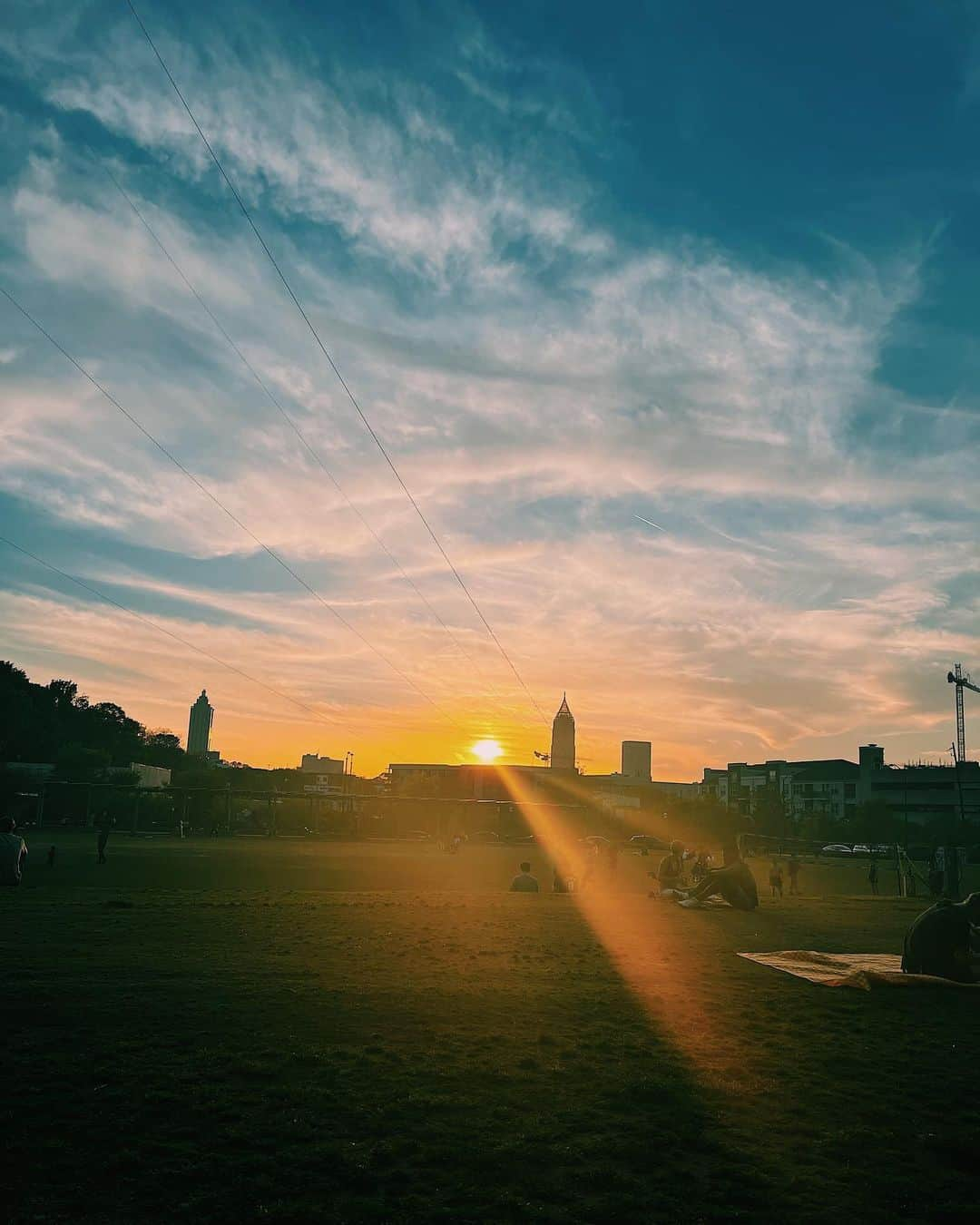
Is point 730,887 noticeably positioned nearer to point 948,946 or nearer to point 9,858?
point 948,946

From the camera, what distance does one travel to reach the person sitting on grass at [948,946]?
46.1ft

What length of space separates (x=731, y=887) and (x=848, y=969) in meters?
11.7

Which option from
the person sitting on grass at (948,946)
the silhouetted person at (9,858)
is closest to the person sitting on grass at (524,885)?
the silhouetted person at (9,858)

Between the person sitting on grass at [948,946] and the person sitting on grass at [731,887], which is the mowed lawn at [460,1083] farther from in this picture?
the person sitting on grass at [731,887]

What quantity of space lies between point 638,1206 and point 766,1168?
3.93 ft

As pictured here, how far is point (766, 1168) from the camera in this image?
649cm

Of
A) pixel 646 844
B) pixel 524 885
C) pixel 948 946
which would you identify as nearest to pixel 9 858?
pixel 524 885

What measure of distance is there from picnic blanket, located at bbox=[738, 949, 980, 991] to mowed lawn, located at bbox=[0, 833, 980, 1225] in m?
0.46

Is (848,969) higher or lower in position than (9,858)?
lower

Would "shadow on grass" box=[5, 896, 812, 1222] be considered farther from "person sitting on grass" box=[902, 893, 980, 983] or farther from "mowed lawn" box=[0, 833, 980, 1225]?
"person sitting on grass" box=[902, 893, 980, 983]

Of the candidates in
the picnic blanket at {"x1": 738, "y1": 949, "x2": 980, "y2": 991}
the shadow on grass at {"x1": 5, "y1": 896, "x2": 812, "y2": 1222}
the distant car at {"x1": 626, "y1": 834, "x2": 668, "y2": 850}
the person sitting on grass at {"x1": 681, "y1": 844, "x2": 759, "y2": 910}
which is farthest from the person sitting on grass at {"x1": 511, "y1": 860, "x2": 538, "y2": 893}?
the distant car at {"x1": 626, "y1": 834, "x2": 668, "y2": 850}

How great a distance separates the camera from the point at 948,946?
14273 millimetres

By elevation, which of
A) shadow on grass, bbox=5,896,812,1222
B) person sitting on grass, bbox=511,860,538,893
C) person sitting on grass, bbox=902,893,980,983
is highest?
person sitting on grass, bbox=902,893,980,983

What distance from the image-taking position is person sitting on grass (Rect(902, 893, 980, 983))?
1405 centimetres
